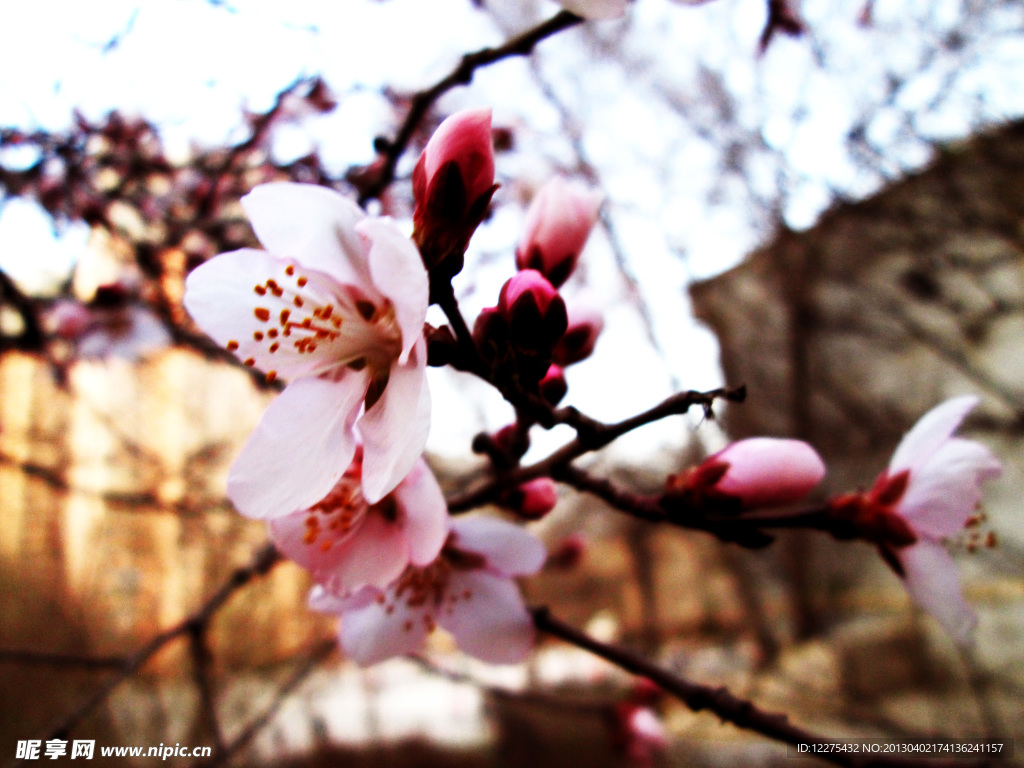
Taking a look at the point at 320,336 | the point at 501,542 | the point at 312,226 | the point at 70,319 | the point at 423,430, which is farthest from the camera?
the point at 70,319

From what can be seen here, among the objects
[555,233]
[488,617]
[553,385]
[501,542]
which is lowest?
[488,617]

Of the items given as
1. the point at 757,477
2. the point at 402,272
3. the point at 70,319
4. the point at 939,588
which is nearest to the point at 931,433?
the point at 939,588

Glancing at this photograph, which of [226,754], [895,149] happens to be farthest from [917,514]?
[895,149]

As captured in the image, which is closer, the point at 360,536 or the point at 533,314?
the point at 533,314

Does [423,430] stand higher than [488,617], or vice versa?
[423,430]

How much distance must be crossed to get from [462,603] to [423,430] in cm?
46

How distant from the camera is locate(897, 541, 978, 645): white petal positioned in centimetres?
69

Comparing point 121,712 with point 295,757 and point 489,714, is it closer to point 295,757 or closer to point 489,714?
point 295,757

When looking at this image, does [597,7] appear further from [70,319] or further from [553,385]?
[70,319]

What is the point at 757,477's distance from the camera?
591 millimetres

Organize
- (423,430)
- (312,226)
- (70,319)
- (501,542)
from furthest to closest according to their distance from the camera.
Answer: (70,319)
(501,542)
(312,226)
(423,430)

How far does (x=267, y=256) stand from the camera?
0.60 meters

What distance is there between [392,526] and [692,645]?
25.1ft

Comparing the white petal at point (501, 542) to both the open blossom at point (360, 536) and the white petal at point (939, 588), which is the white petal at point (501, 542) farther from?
the white petal at point (939, 588)
